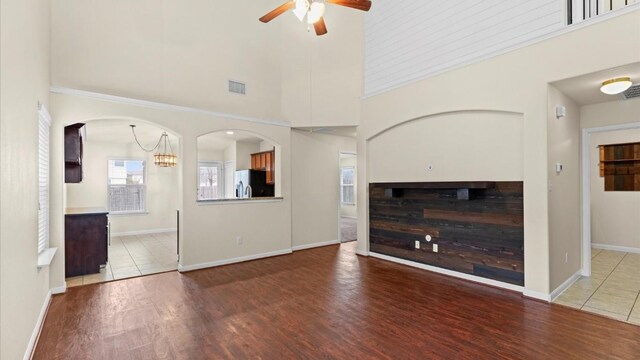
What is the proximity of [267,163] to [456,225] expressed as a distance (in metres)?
4.94

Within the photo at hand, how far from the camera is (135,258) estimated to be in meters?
5.73

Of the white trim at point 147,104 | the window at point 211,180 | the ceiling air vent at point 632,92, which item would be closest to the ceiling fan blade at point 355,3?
the white trim at point 147,104

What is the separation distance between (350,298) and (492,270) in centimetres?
200

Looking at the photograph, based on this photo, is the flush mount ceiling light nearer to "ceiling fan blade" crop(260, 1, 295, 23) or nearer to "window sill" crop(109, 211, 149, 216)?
"ceiling fan blade" crop(260, 1, 295, 23)

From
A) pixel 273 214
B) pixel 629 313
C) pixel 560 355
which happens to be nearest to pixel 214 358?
pixel 560 355

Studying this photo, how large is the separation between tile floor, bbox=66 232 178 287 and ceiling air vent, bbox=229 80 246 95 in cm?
334

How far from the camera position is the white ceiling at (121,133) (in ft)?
21.3

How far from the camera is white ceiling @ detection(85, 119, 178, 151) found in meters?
6.50

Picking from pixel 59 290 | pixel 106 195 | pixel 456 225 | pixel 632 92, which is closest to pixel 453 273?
pixel 456 225

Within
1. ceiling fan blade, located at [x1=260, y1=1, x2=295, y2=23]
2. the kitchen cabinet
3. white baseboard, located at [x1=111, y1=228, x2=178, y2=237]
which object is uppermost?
ceiling fan blade, located at [x1=260, y1=1, x2=295, y2=23]

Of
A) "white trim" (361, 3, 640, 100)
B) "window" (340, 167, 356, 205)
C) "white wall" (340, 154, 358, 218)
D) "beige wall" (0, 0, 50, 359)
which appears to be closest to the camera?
"beige wall" (0, 0, 50, 359)

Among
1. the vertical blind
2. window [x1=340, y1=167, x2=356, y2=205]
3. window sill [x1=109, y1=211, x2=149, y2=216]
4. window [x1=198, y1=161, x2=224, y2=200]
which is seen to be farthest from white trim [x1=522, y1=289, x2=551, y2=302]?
window sill [x1=109, y1=211, x2=149, y2=216]

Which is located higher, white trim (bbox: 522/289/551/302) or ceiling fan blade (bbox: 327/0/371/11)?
ceiling fan blade (bbox: 327/0/371/11)

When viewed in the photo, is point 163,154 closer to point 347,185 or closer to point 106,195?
point 106,195
